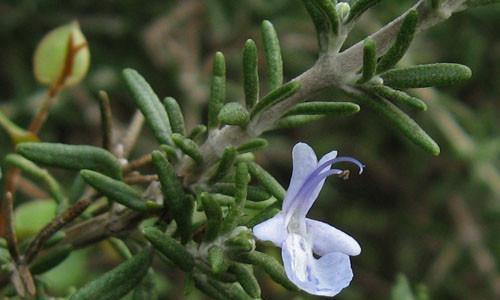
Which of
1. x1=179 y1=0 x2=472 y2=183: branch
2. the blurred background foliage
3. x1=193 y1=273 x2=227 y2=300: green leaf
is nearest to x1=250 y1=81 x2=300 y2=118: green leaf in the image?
x1=179 y1=0 x2=472 y2=183: branch

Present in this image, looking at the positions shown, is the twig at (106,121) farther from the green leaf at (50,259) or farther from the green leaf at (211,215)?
the green leaf at (211,215)

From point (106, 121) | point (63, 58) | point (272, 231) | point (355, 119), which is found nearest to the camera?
point (272, 231)

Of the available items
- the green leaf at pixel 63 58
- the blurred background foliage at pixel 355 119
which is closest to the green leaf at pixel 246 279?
the green leaf at pixel 63 58

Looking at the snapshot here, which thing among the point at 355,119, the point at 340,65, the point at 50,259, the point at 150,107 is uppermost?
the point at 340,65

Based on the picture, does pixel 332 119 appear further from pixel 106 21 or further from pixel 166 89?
pixel 106 21

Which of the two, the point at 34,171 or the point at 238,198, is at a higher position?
the point at 238,198

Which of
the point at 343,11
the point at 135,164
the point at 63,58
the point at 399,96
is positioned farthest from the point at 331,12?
the point at 63,58

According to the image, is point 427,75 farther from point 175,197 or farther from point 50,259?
point 50,259

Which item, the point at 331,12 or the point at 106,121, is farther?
the point at 106,121
